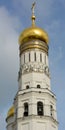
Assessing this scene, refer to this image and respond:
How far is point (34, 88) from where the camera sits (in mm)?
34750

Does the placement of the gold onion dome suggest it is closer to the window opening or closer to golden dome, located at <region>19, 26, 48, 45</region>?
golden dome, located at <region>19, 26, 48, 45</region>

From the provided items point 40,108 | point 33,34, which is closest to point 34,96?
point 40,108

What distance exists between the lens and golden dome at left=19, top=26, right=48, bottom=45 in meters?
37.7

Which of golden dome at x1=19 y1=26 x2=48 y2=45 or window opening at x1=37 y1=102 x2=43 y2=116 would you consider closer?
window opening at x1=37 y1=102 x2=43 y2=116

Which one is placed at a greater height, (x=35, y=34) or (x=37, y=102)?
(x=35, y=34)

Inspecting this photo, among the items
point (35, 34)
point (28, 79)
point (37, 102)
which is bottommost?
point (37, 102)

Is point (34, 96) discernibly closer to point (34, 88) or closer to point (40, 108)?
point (34, 88)

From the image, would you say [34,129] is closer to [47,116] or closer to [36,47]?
[47,116]

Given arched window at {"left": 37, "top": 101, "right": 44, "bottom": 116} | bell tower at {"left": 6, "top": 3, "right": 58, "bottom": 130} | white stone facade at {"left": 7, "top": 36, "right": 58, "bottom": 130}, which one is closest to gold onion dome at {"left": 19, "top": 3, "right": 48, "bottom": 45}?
bell tower at {"left": 6, "top": 3, "right": 58, "bottom": 130}

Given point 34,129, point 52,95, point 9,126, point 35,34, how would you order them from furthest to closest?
point 9,126
point 35,34
point 52,95
point 34,129

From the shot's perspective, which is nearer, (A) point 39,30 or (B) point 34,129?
(B) point 34,129

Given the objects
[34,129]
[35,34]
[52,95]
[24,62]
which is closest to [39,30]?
[35,34]

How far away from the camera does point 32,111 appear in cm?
3344

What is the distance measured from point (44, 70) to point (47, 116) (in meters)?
4.94
